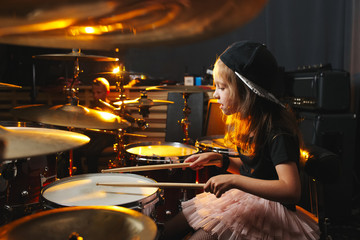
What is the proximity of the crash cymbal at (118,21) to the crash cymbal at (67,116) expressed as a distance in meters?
0.66

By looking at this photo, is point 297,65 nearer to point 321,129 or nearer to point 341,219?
point 321,129

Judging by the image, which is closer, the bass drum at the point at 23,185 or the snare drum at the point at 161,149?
the bass drum at the point at 23,185

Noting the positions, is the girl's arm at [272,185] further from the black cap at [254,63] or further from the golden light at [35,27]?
the golden light at [35,27]

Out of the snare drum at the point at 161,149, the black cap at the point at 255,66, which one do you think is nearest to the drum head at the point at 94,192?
the snare drum at the point at 161,149

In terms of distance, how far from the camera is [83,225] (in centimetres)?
73

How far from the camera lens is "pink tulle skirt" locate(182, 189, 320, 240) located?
45.1 inches

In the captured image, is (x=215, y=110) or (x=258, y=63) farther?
(x=215, y=110)

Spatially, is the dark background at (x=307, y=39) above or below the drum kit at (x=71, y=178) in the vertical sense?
above

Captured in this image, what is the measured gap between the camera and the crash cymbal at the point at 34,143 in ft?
1.78

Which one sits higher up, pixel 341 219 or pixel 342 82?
pixel 342 82

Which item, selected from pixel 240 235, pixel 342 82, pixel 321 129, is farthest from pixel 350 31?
pixel 240 235

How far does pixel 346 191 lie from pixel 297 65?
4.29 feet

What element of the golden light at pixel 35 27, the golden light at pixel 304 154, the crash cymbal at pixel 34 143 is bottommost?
the golden light at pixel 304 154

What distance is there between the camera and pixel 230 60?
1.27 meters
